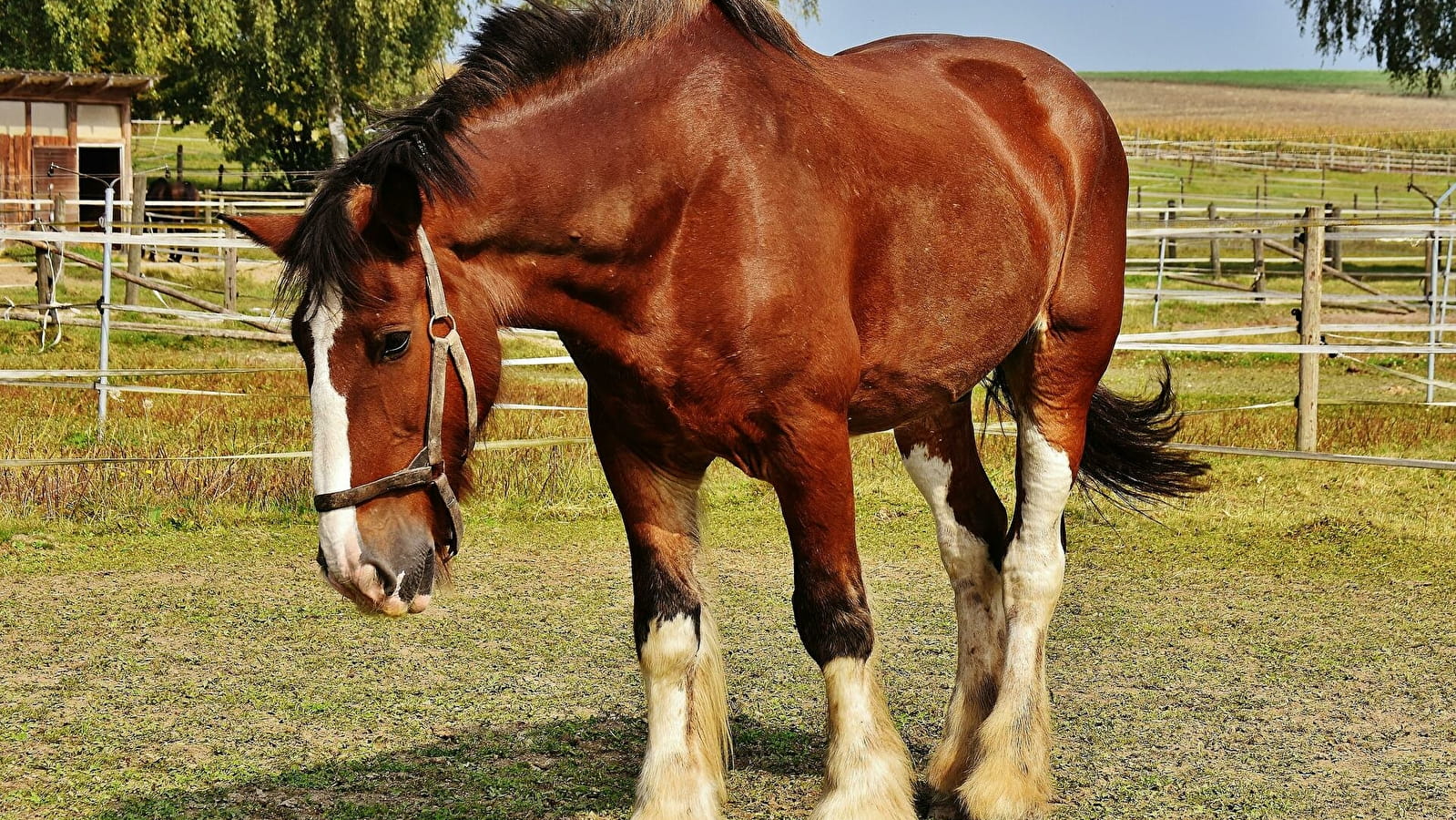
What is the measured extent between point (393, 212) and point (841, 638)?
4.82 feet

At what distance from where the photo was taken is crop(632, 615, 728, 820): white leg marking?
3.39 m

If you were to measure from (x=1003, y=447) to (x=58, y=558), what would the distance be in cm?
584

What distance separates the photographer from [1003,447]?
9.06 m

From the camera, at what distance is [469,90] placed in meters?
2.84

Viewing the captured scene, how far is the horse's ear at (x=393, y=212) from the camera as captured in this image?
8.36 ft

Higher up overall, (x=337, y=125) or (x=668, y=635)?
(x=337, y=125)

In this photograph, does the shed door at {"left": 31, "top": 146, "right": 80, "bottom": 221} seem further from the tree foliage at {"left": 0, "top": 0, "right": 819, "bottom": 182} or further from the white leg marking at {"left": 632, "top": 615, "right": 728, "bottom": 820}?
the white leg marking at {"left": 632, "top": 615, "right": 728, "bottom": 820}

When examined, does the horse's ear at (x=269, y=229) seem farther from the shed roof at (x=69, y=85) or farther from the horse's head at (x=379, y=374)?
the shed roof at (x=69, y=85)

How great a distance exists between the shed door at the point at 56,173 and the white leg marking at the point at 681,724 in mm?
22982

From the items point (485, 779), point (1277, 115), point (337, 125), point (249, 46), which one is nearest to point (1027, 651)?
point (485, 779)

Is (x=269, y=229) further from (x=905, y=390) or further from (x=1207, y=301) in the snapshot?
(x=1207, y=301)

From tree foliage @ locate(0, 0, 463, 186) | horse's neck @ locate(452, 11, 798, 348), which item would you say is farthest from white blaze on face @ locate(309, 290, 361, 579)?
tree foliage @ locate(0, 0, 463, 186)

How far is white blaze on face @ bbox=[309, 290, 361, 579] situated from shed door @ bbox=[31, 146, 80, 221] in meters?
23.3

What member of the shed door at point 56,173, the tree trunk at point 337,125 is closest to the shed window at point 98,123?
the shed door at point 56,173
